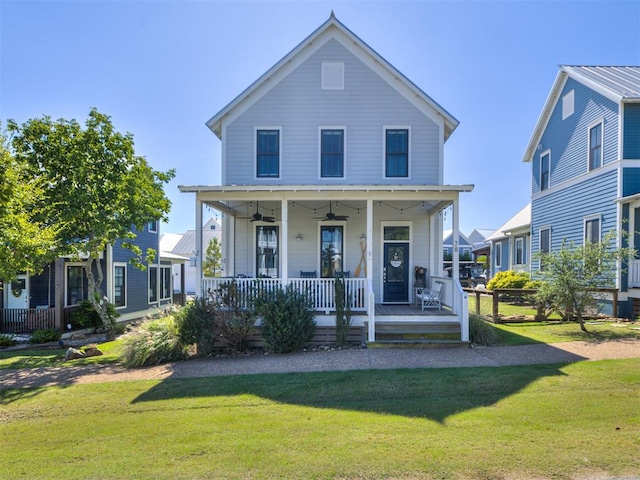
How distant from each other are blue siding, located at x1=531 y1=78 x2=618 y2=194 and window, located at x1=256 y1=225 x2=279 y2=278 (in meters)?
11.8

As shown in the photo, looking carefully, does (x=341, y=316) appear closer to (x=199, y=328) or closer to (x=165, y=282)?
(x=199, y=328)

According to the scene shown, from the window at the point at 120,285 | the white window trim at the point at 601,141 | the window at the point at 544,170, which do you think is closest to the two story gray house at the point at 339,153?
Answer: the white window trim at the point at 601,141

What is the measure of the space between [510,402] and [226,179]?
32.1 feet

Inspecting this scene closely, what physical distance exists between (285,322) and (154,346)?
2894 millimetres

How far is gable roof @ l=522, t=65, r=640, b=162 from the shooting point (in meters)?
12.7

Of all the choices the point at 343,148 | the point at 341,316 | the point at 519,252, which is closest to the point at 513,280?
the point at 519,252

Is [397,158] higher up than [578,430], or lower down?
higher up

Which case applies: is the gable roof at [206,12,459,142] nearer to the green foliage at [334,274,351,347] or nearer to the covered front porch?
the covered front porch

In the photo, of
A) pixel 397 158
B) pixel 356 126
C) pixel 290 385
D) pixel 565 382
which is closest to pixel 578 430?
pixel 565 382

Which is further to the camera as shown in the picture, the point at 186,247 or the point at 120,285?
the point at 186,247

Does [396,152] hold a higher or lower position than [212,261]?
higher

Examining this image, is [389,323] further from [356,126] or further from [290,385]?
[356,126]

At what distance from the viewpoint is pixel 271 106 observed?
12188 mm

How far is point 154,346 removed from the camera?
8.22 meters
